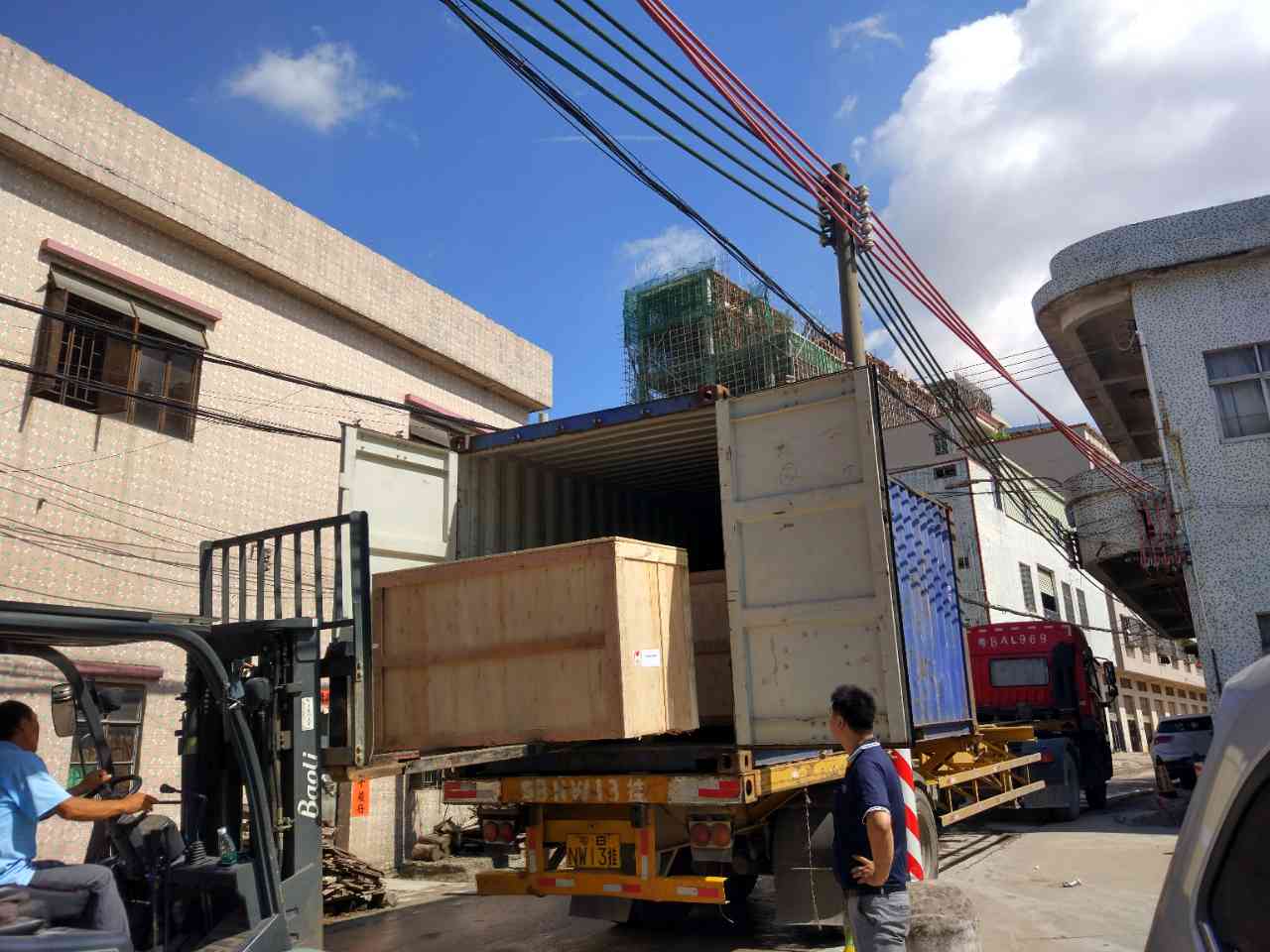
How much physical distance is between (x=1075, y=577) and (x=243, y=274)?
3426 cm

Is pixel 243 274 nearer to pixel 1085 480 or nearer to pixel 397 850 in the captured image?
pixel 397 850

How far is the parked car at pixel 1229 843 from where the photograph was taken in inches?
61.8

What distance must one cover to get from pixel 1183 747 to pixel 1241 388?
18.7 ft

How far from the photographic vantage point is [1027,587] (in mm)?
32812

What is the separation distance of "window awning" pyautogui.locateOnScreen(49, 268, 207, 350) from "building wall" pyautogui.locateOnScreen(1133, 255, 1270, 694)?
12.8m

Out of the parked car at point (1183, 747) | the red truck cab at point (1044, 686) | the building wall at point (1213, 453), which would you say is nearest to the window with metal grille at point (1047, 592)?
the parked car at point (1183, 747)

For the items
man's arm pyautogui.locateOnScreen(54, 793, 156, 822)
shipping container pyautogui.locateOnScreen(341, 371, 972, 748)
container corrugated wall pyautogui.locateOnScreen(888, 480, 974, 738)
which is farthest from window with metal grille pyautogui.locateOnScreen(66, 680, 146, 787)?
container corrugated wall pyautogui.locateOnScreen(888, 480, 974, 738)

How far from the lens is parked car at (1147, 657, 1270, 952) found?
5.15 feet

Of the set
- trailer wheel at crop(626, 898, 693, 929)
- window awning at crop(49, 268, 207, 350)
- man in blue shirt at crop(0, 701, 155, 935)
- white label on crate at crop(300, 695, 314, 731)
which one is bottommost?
trailer wheel at crop(626, 898, 693, 929)

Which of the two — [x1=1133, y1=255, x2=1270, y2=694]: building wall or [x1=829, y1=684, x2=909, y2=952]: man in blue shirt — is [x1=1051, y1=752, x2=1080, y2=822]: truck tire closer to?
[x1=1133, y1=255, x2=1270, y2=694]: building wall

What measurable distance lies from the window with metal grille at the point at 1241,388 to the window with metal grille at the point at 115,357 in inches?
511

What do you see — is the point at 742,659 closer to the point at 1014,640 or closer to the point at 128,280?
the point at 128,280

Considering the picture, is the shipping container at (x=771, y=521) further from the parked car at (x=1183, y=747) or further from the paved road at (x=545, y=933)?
the parked car at (x=1183, y=747)

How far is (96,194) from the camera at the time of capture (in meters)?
10.7
